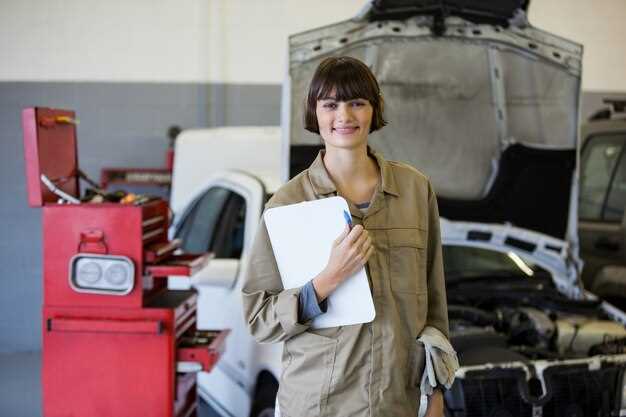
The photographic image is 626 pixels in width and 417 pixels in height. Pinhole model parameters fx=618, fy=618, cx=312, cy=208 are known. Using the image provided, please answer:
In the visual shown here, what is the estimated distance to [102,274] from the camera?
7.63 ft

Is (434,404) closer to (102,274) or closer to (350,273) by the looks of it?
(350,273)

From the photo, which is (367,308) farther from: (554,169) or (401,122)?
(554,169)

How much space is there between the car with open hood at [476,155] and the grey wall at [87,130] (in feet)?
5.96

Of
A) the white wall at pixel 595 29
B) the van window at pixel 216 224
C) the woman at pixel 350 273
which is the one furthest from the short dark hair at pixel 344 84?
the white wall at pixel 595 29

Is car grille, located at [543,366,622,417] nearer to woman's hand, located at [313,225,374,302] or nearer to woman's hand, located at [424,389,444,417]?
woman's hand, located at [424,389,444,417]

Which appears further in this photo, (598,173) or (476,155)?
(598,173)

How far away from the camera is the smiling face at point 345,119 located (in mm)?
1286

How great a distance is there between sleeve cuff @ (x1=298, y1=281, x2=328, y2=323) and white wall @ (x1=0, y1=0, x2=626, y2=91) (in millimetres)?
3769

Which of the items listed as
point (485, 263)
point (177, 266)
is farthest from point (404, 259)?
point (485, 263)

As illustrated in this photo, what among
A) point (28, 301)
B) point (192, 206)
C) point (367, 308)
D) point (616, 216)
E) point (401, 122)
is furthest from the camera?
point (28, 301)

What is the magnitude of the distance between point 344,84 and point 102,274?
4.74 feet

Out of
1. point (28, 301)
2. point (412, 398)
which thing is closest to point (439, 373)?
point (412, 398)

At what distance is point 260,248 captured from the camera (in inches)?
51.2

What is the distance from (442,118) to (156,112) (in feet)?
8.73
